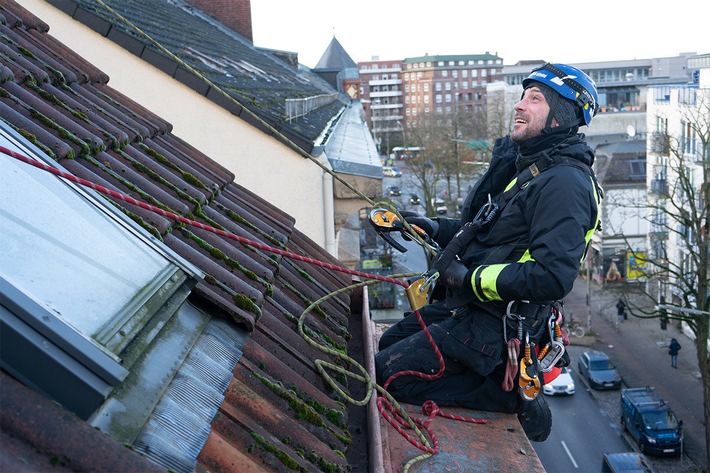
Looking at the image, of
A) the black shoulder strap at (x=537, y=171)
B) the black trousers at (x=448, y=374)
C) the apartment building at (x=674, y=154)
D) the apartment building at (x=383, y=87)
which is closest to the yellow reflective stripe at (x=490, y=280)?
the black trousers at (x=448, y=374)

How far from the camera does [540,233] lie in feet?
12.7

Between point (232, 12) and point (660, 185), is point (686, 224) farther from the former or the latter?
point (660, 185)

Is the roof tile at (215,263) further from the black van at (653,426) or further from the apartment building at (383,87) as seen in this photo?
the apartment building at (383,87)

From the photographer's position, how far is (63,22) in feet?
25.0

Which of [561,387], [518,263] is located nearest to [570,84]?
[518,263]

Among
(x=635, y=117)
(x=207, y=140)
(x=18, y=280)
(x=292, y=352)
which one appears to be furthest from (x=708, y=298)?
(x=635, y=117)

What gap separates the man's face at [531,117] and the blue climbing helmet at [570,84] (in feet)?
0.17

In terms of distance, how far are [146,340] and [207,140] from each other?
18.4ft

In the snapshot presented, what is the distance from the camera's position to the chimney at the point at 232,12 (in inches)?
925

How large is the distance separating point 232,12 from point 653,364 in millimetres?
18556

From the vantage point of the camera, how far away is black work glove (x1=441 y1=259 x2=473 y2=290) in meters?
4.07

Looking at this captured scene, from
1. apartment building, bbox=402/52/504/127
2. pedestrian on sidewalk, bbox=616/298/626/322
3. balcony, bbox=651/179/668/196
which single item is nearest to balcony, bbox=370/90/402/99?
apartment building, bbox=402/52/504/127

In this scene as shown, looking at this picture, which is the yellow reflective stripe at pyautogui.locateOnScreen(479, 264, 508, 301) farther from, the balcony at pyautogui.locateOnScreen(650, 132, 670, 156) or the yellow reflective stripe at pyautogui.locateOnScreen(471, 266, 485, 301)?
the balcony at pyautogui.locateOnScreen(650, 132, 670, 156)

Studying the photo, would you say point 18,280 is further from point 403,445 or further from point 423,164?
point 423,164
